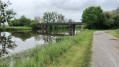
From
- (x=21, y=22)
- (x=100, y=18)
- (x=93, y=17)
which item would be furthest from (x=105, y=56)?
(x=21, y=22)

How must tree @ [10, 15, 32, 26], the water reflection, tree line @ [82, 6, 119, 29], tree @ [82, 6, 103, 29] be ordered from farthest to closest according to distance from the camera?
tree @ [10, 15, 32, 26]
tree @ [82, 6, 103, 29]
tree line @ [82, 6, 119, 29]
the water reflection

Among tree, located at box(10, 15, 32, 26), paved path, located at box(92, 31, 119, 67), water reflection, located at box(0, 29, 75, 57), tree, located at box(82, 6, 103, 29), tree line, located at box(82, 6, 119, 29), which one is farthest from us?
tree, located at box(10, 15, 32, 26)

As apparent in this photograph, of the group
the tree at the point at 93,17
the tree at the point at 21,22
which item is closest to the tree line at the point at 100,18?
the tree at the point at 93,17

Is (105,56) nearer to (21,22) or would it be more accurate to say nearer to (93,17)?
(93,17)

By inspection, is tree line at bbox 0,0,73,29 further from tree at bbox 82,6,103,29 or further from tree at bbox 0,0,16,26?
tree at bbox 82,6,103,29

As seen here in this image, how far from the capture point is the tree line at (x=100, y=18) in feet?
141

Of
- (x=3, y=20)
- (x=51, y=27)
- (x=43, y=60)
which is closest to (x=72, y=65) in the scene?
(x=43, y=60)

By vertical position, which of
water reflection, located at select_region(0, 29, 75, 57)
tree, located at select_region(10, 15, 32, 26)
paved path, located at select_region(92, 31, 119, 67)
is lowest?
water reflection, located at select_region(0, 29, 75, 57)

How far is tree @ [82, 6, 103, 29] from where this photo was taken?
4322cm

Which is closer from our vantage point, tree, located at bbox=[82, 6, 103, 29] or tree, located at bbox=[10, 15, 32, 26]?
tree, located at bbox=[82, 6, 103, 29]

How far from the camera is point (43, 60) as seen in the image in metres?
5.49

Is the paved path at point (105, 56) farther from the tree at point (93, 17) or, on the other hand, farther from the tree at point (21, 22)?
the tree at point (21, 22)

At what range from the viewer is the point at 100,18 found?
4325 centimetres

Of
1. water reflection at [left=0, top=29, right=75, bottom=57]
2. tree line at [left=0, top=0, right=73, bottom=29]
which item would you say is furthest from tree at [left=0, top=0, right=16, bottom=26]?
water reflection at [left=0, top=29, right=75, bottom=57]
